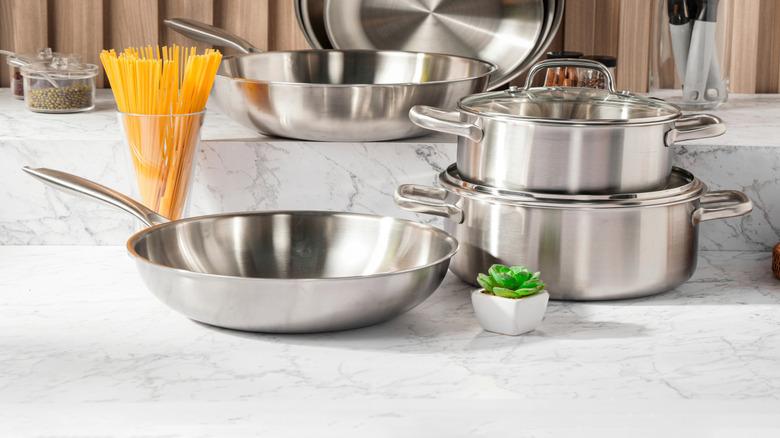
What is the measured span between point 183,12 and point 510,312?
40.0 inches

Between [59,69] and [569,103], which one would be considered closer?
[569,103]

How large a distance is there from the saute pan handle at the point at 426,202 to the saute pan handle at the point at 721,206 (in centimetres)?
27

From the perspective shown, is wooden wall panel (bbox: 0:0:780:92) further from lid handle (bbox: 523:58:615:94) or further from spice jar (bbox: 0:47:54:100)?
lid handle (bbox: 523:58:615:94)

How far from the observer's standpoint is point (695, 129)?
115 cm

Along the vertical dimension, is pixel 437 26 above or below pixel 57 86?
above

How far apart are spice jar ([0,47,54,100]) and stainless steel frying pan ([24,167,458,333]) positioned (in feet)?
1.54

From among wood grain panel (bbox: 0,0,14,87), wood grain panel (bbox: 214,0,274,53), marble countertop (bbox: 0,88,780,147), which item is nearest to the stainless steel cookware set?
marble countertop (bbox: 0,88,780,147)

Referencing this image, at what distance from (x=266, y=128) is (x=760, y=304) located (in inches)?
25.6

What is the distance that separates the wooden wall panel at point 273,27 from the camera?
5.87 ft

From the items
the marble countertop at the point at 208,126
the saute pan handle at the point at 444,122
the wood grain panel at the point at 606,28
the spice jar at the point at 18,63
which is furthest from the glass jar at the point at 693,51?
the spice jar at the point at 18,63

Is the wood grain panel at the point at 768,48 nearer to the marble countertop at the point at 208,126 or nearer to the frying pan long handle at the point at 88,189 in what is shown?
the marble countertop at the point at 208,126

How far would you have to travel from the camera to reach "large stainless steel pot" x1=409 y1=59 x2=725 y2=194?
109 cm

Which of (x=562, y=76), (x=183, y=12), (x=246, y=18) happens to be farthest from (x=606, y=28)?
(x=183, y=12)

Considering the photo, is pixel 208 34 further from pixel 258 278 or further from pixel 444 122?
pixel 258 278
